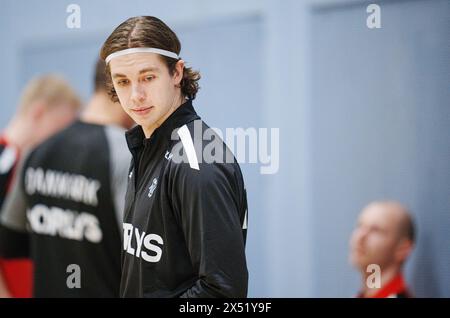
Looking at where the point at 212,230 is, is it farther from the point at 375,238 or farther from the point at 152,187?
the point at 375,238

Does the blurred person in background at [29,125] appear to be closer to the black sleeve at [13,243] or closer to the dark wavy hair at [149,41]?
the black sleeve at [13,243]

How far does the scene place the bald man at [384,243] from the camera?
7.85 feet

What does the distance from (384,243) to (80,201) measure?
1.03 metres

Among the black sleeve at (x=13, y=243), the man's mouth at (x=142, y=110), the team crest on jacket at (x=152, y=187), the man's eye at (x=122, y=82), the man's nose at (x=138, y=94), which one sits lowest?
the black sleeve at (x=13, y=243)

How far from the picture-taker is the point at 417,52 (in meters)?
2.44

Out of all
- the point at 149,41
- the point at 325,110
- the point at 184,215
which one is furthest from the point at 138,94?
the point at 325,110

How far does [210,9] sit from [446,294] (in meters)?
1.28

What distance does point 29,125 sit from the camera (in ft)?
10.4

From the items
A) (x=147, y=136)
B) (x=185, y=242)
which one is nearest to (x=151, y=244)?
(x=185, y=242)

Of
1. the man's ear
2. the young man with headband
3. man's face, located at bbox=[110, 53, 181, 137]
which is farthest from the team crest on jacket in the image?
the man's ear

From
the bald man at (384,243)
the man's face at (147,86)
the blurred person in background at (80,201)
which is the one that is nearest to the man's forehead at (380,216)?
the bald man at (384,243)

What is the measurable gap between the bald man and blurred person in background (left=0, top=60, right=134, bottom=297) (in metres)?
0.80

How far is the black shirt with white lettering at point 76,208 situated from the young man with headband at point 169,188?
44 centimetres
